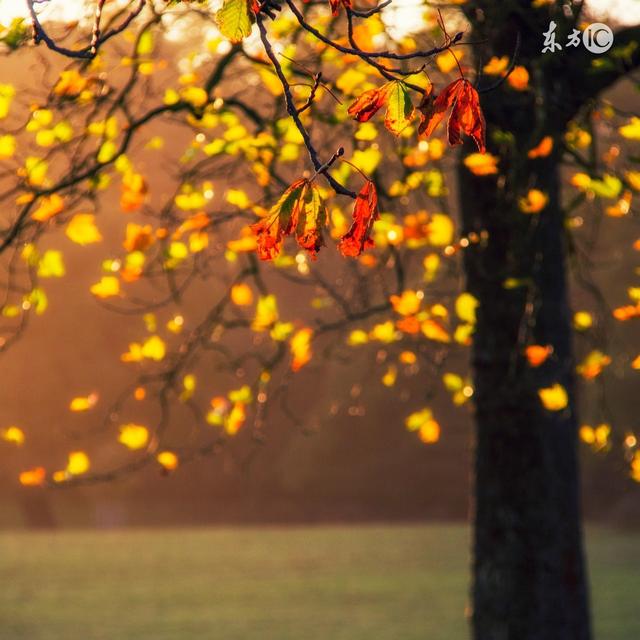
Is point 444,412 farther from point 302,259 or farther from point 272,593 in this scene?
point 302,259

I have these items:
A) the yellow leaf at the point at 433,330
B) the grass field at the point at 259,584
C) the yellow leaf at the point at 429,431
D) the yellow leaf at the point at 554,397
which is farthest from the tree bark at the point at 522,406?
the grass field at the point at 259,584

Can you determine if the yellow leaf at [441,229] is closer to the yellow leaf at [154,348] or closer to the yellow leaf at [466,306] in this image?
the yellow leaf at [466,306]

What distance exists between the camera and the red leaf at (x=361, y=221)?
2862 millimetres

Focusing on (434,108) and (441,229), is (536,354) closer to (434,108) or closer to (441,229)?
(441,229)

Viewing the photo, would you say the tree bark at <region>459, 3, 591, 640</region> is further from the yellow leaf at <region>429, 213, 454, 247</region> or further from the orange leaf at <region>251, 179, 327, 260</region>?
the orange leaf at <region>251, 179, 327, 260</region>

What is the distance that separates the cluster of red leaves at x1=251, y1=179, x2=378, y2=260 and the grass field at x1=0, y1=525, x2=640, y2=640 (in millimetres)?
10354

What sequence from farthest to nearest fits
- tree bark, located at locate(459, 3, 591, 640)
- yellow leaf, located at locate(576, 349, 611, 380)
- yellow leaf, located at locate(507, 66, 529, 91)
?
yellow leaf, located at locate(576, 349, 611, 380) → tree bark, located at locate(459, 3, 591, 640) → yellow leaf, located at locate(507, 66, 529, 91)

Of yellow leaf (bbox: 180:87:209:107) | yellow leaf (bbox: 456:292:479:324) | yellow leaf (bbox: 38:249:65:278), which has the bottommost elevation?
yellow leaf (bbox: 456:292:479:324)

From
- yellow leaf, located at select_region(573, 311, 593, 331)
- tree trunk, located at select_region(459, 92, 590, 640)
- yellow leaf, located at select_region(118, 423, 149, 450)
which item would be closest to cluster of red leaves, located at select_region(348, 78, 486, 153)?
tree trunk, located at select_region(459, 92, 590, 640)

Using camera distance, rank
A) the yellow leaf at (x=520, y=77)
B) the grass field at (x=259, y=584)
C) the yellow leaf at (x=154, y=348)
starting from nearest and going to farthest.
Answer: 1. the yellow leaf at (x=520, y=77)
2. the yellow leaf at (x=154, y=348)
3. the grass field at (x=259, y=584)

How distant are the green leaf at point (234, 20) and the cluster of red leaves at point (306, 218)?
43cm

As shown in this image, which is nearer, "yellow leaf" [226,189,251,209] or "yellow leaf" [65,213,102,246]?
"yellow leaf" [65,213,102,246]

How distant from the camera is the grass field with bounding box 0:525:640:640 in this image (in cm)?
1317

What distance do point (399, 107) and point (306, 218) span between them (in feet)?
1.32
